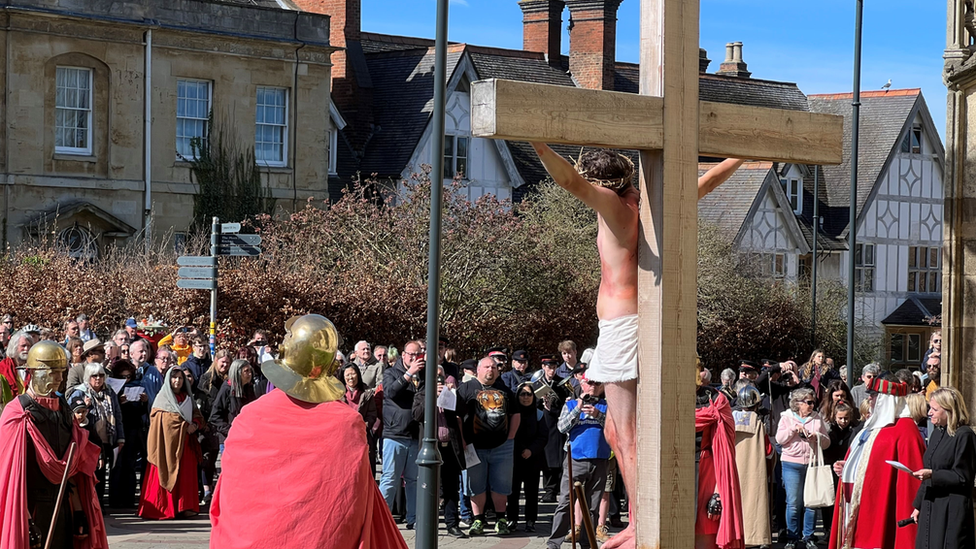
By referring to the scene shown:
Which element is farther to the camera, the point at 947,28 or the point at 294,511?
the point at 947,28

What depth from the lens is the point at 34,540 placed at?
8594 millimetres

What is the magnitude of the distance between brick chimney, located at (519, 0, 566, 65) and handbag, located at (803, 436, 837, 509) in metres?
32.1

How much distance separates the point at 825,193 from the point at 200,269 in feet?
104

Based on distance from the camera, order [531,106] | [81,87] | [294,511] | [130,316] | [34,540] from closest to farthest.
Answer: [531,106] < [294,511] < [34,540] < [130,316] < [81,87]

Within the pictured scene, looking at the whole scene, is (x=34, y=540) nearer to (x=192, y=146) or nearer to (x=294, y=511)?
(x=294, y=511)

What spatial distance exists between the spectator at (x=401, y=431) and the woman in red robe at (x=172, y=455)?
2.25 meters

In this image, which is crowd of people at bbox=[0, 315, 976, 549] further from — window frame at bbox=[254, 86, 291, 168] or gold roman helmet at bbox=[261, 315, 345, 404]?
window frame at bbox=[254, 86, 291, 168]

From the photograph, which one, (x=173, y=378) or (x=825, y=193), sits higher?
(x=825, y=193)

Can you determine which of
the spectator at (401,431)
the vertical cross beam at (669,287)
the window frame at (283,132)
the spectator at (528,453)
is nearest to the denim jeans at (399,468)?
the spectator at (401,431)

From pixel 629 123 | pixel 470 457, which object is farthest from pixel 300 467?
pixel 470 457

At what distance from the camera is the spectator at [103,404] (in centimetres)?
1346

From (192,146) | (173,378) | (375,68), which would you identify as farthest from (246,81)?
(173,378)

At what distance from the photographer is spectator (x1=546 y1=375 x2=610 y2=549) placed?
502 inches

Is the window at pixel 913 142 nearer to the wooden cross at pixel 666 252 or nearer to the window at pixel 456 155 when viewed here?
the window at pixel 456 155
